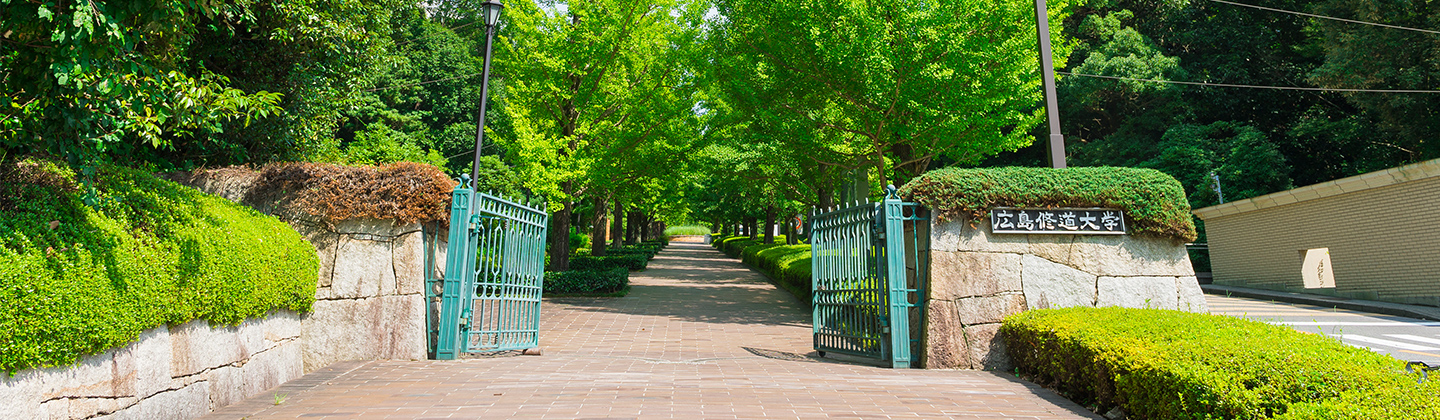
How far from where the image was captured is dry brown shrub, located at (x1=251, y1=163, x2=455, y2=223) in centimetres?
674

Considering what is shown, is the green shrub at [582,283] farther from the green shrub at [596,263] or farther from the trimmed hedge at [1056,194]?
the trimmed hedge at [1056,194]

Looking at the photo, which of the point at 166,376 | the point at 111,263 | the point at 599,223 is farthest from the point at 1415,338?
the point at 599,223

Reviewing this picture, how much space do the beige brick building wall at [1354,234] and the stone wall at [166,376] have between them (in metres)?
18.5

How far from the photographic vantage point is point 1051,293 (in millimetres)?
6906

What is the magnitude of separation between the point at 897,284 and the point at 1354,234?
1446cm

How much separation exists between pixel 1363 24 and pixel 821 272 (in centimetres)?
1797

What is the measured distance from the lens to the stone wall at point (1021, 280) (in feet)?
22.3

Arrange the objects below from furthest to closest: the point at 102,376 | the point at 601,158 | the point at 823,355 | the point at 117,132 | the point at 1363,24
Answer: the point at 1363,24, the point at 601,158, the point at 823,355, the point at 117,132, the point at 102,376

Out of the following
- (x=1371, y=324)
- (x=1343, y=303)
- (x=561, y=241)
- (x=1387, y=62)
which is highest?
(x=1387, y=62)

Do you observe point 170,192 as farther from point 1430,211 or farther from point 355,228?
point 1430,211

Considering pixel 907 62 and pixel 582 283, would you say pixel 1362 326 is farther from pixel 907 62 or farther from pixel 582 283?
pixel 582 283

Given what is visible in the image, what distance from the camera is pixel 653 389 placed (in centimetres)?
527

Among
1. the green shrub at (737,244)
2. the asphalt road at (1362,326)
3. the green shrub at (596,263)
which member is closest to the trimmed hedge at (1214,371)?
the asphalt road at (1362,326)

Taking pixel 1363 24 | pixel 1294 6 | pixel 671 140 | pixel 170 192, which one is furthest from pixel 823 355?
pixel 1294 6
